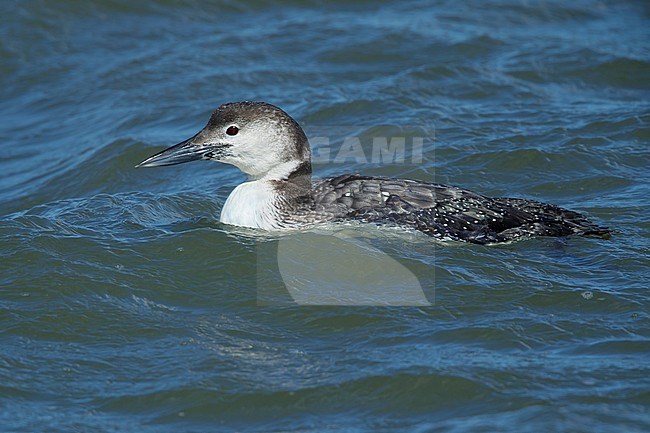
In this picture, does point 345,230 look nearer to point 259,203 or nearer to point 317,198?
point 317,198

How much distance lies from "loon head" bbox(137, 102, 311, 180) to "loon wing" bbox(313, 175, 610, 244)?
35 centimetres

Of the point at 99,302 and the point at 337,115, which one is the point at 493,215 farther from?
the point at 337,115

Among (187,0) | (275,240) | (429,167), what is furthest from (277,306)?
(187,0)

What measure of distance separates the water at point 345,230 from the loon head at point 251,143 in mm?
600

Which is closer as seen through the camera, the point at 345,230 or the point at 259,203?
the point at 345,230

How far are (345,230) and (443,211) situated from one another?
0.75 m

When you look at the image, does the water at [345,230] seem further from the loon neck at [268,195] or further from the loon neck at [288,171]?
the loon neck at [288,171]

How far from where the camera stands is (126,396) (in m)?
6.07

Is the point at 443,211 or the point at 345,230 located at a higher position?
the point at 443,211

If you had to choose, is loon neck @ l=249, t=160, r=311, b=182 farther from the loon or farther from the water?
the water

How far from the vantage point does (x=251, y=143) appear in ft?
26.3

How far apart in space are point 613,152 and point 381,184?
3117 mm

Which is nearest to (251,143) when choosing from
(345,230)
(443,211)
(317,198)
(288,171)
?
(288,171)

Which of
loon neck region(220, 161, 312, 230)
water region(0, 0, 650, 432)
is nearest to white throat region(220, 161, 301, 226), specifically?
loon neck region(220, 161, 312, 230)
